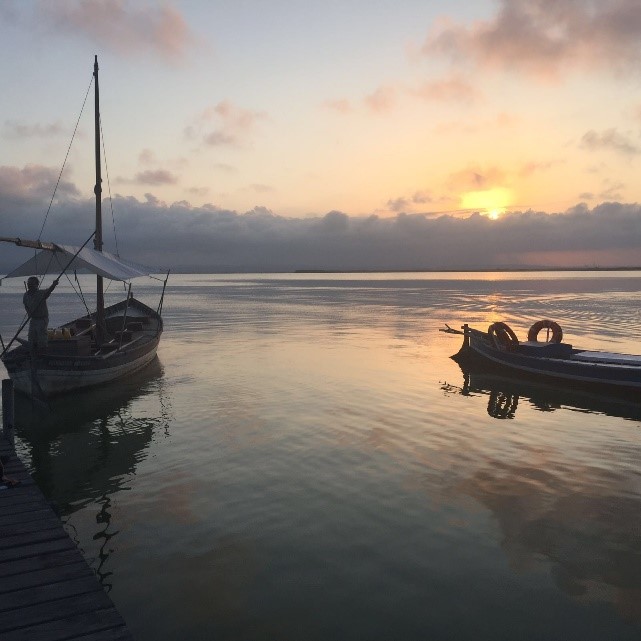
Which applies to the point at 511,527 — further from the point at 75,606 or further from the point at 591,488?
the point at 75,606

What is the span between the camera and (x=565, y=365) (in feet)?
80.2

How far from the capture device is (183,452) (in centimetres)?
1539

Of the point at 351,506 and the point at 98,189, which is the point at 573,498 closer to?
the point at 351,506

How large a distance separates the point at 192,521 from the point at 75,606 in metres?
4.58

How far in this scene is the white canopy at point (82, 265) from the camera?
75.2 ft

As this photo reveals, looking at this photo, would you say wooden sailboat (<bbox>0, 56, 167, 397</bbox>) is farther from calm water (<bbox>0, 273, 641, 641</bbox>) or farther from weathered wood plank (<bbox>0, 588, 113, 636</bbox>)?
weathered wood plank (<bbox>0, 588, 113, 636</bbox>)

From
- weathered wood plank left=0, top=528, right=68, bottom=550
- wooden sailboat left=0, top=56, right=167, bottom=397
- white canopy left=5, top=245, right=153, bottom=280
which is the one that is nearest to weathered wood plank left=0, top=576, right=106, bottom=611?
weathered wood plank left=0, top=528, right=68, bottom=550

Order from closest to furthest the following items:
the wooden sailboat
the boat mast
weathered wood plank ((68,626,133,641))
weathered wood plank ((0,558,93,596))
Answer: weathered wood plank ((68,626,133,641))
weathered wood plank ((0,558,93,596))
the wooden sailboat
the boat mast

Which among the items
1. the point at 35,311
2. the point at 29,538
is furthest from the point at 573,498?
the point at 35,311

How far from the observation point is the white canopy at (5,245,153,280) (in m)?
22.9

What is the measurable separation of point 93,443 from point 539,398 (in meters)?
18.1

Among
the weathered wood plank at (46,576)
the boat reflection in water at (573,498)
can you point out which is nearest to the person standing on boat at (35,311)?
the weathered wood plank at (46,576)

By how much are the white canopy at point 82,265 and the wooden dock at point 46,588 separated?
1499cm

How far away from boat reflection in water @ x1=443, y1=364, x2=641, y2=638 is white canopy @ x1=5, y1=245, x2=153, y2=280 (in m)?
17.0
